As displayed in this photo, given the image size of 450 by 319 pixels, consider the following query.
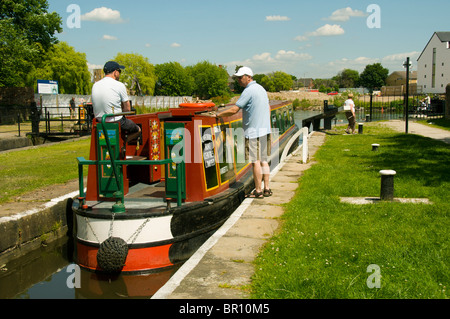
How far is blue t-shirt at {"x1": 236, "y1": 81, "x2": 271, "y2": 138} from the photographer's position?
6.23 metres

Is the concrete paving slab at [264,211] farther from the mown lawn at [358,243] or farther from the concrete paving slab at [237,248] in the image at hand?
the concrete paving slab at [237,248]

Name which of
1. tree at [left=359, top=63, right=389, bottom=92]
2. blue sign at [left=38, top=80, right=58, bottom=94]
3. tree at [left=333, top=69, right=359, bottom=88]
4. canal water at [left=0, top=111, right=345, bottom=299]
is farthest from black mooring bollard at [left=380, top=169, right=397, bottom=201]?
tree at [left=333, top=69, right=359, bottom=88]

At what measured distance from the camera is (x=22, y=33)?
32344 millimetres

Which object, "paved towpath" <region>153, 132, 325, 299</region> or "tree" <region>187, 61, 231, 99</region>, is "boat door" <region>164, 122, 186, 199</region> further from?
"tree" <region>187, 61, 231, 99</region>

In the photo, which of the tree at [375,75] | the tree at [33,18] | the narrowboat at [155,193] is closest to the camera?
the narrowboat at [155,193]

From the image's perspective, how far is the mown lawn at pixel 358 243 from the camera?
352cm

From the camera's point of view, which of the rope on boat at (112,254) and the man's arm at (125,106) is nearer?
the rope on boat at (112,254)

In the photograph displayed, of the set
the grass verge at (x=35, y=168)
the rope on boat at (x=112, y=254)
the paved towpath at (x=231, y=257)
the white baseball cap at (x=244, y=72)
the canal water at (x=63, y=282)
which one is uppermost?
the white baseball cap at (x=244, y=72)

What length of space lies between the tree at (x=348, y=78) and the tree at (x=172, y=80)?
72.5 m

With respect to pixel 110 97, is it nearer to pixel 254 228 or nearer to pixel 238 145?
pixel 254 228

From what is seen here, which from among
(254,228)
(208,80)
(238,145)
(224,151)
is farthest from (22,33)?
(208,80)

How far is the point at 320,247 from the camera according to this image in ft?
14.5

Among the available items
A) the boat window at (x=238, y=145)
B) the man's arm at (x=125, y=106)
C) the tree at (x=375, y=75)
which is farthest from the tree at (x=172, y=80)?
the man's arm at (x=125, y=106)
